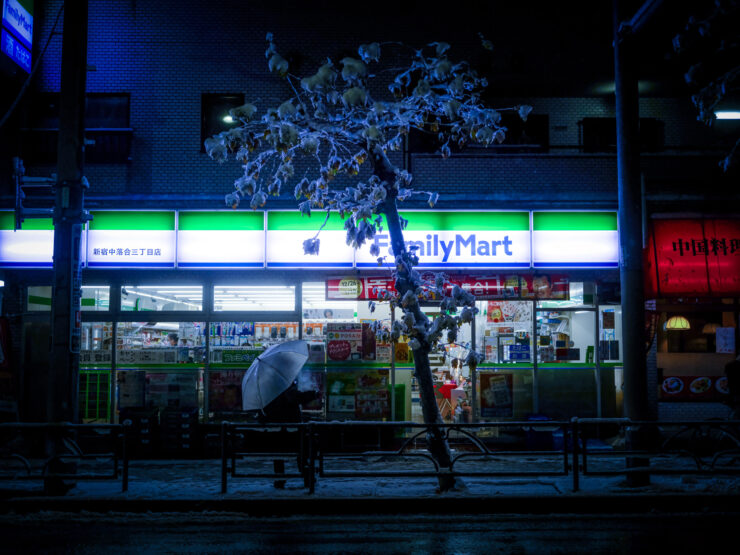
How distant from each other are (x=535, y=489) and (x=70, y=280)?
24.2ft

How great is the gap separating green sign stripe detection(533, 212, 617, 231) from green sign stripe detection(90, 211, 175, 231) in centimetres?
753

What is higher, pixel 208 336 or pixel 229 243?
pixel 229 243

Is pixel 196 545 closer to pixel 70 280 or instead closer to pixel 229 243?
pixel 70 280

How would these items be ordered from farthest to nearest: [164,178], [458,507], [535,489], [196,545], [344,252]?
[164,178] → [344,252] → [535,489] → [458,507] → [196,545]

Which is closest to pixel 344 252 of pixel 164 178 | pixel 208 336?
pixel 208 336

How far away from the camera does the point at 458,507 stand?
7.90 meters

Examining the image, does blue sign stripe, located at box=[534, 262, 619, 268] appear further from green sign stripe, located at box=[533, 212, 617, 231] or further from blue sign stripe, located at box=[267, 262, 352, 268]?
blue sign stripe, located at box=[267, 262, 352, 268]

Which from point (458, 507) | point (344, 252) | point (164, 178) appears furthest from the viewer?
point (164, 178)

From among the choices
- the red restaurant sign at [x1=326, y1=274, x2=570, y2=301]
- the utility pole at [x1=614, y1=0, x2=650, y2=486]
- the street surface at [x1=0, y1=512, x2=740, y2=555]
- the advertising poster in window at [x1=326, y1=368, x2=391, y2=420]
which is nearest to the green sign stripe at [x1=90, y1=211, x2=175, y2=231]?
the red restaurant sign at [x1=326, y1=274, x2=570, y2=301]

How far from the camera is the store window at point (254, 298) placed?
1273 centimetres

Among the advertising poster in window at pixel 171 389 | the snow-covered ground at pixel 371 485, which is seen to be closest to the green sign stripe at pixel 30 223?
the advertising poster in window at pixel 171 389

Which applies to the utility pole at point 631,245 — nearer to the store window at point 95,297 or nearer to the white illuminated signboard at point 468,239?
the white illuminated signboard at point 468,239

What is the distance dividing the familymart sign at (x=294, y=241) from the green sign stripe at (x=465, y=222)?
0.07 feet

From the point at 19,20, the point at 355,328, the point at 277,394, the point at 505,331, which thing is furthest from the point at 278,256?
the point at 19,20
